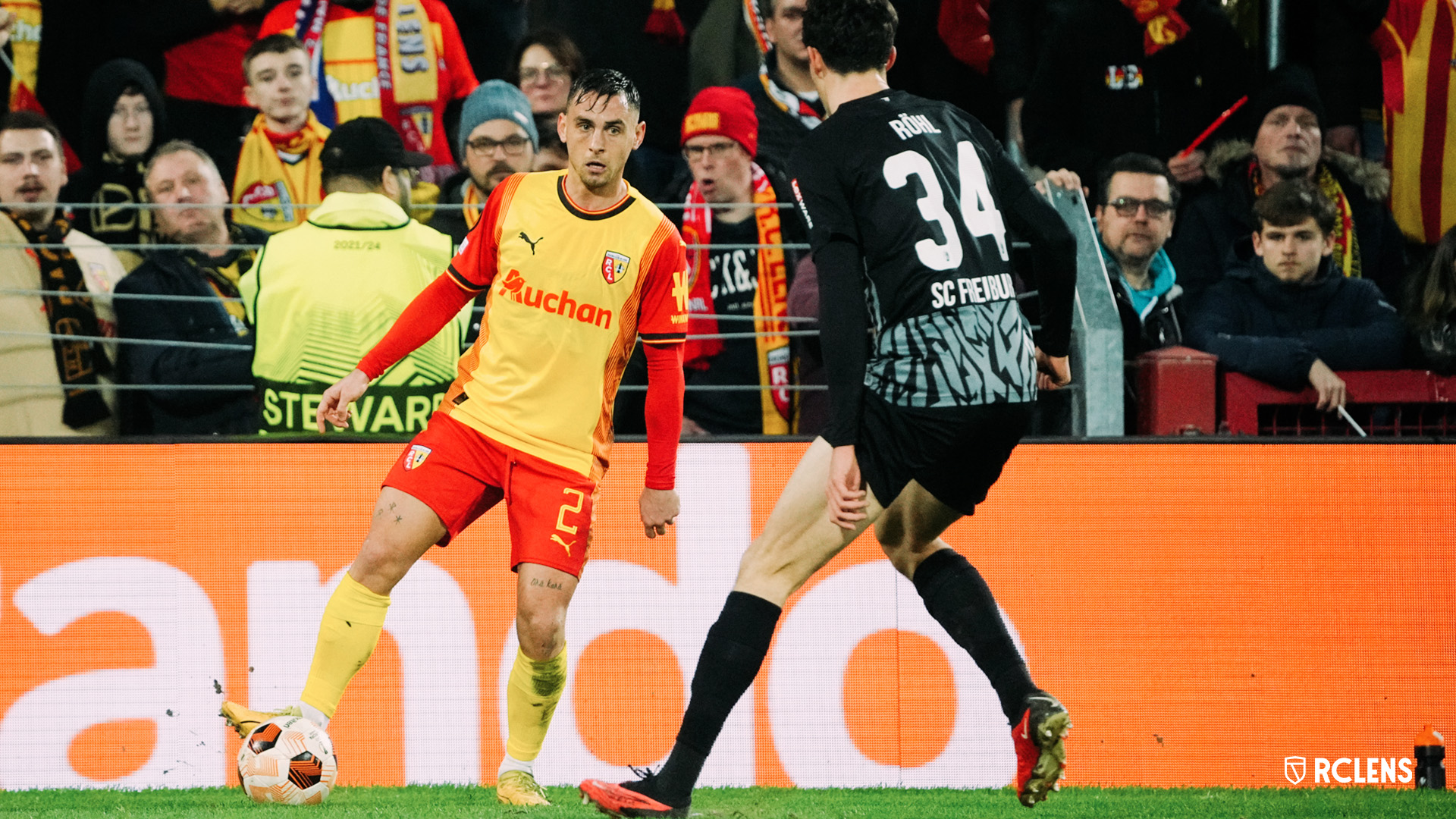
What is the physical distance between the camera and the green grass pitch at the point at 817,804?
4691 millimetres

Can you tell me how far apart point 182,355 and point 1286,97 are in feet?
16.7

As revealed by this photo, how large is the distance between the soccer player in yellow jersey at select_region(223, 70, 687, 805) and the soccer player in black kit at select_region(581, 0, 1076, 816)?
2.72 feet

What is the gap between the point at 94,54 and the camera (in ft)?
27.9

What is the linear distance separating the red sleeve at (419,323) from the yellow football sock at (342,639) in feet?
2.19

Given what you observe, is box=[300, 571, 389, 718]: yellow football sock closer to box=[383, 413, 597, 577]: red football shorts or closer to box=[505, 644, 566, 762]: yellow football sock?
box=[383, 413, 597, 577]: red football shorts

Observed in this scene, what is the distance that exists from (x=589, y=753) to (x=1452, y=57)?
541 cm

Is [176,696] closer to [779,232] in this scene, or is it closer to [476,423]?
[476,423]

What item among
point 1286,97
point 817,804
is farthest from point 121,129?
point 1286,97

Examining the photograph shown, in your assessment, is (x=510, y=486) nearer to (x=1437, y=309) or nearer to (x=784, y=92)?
(x=784, y=92)

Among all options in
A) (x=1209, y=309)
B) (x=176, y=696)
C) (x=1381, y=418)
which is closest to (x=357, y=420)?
(x=176, y=696)

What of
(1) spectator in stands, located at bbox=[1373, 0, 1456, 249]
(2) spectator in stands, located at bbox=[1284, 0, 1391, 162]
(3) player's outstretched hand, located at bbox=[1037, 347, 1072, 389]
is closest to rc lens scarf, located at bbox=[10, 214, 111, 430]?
(3) player's outstretched hand, located at bbox=[1037, 347, 1072, 389]

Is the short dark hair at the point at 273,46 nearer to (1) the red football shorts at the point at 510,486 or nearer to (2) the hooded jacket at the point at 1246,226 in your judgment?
(1) the red football shorts at the point at 510,486

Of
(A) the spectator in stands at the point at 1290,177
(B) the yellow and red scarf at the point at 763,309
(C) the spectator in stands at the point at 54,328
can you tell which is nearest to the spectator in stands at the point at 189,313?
(C) the spectator in stands at the point at 54,328

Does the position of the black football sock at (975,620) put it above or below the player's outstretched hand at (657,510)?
below
